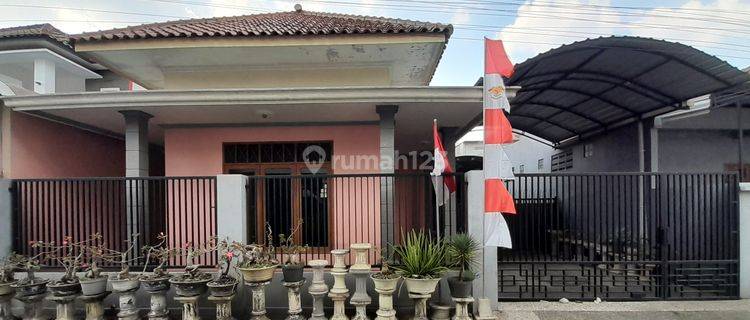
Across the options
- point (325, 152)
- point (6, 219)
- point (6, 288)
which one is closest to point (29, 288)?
point (6, 288)

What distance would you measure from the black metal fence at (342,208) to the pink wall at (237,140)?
703mm

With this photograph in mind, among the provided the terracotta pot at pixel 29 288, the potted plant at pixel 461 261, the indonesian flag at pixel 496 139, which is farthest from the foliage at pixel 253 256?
the indonesian flag at pixel 496 139

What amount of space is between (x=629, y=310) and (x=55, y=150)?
10.1 metres

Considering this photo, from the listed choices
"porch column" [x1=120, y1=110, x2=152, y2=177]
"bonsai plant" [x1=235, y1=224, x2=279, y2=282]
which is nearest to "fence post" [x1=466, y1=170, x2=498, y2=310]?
"bonsai plant" [x1=235, y1=224, x2=279, y2=282]

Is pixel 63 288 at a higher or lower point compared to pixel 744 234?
lower

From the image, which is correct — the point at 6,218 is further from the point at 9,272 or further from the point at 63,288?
the point at 63,288

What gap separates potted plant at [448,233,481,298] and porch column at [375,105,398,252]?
3.53 ft

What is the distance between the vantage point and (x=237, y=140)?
7004 millimetres

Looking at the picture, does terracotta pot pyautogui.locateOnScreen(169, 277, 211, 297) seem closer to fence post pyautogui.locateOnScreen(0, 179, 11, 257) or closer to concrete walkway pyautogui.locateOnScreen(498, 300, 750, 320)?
fence post pyautogui.locateOnScreen(0, 179, 11, 257)

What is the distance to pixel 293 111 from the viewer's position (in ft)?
20.7

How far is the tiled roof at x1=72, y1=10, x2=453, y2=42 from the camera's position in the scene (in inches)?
243

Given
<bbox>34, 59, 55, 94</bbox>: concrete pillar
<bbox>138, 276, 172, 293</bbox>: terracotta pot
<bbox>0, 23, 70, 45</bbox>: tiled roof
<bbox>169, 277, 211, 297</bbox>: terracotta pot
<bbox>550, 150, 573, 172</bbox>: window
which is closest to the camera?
<bbox>169, 277, 211, 297</bbox>: terracotta pot

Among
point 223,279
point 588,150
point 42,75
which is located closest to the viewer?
point 223,279

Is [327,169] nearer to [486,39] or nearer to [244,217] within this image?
[244,217]
